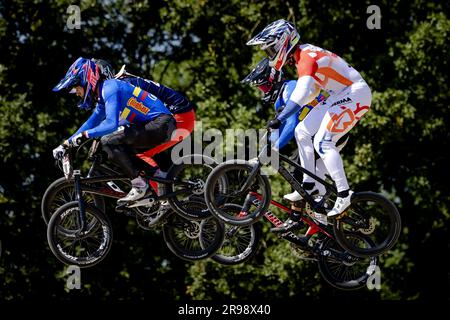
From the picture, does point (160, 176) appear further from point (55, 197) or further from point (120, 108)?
point (55, 197)

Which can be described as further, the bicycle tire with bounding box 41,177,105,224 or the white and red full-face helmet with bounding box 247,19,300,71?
the bicycle tire with bounding box 41,177,105,224

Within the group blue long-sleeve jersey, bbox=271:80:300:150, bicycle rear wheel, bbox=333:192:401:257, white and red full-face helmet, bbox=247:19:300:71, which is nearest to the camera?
bicycle rear wheel, bbox=333:192:401:257

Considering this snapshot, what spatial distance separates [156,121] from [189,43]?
671 inches

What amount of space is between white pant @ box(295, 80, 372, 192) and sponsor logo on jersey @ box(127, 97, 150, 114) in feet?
7.31

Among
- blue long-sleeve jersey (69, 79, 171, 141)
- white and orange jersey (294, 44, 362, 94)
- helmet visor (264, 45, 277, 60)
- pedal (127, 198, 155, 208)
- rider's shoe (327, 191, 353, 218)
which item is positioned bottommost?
rider's shoe (327, 191, 353, 218)

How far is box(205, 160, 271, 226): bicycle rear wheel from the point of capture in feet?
49.5

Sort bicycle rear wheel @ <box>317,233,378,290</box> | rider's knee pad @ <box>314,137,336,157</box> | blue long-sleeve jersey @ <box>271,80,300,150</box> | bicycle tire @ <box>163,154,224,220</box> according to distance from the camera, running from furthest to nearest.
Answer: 1. bicycle rear wheel @ <box>317,233,378,290</box>
2. bicycle tire @ <box>163,154,224,220</box>
3. blue long-sleeve jersey @ <box>271,80,300,150</box>
4. rider's knee pad @ <box>314,137,336,157</box>

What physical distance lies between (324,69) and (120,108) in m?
2.94

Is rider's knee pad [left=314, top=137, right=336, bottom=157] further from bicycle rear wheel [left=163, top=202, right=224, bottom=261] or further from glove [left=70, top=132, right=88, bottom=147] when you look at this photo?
glove [left=70, top=132, right=88, bottom=147]

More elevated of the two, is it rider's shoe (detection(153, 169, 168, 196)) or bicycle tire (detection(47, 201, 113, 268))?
rider's shoe (detection(153, 169, 168, 196))

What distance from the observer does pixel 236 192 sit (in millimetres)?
15398

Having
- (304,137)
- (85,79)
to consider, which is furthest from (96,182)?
(304,137)

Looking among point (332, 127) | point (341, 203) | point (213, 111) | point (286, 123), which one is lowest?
point (341, 203)

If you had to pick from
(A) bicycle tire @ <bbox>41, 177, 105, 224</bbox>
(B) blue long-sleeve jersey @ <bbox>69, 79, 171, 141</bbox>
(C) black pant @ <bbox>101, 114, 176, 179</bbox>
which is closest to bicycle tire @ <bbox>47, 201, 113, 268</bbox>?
(A) bicycle tire @ <bbox>41, 177, 105, 224</bbox>
